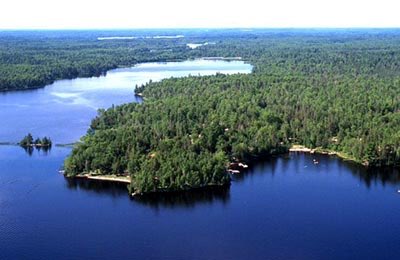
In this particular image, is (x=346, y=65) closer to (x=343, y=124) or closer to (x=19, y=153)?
(x=343, y=124)

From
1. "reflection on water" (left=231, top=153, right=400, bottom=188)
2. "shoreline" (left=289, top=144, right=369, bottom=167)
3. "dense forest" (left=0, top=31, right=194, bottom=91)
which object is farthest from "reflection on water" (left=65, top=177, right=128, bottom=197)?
"dense forest" (left=0, top=31, right=194, bottom=91)

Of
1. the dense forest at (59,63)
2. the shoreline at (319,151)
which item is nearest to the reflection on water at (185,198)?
the shoreline at (319,151)

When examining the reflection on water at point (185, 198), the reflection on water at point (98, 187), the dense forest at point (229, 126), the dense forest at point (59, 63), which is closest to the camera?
the reflection on water at point (185, 198)

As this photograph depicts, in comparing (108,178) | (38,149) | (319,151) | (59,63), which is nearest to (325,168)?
(319,151)

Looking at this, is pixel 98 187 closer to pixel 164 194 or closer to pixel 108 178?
pixel 108 178

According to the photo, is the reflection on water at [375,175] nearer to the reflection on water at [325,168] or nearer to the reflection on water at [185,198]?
the reflection on water at [325,168]

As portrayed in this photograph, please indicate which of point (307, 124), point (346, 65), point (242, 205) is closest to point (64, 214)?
point (242, 205)

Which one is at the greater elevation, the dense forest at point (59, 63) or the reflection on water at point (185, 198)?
the dense forest at point (59, 63)
